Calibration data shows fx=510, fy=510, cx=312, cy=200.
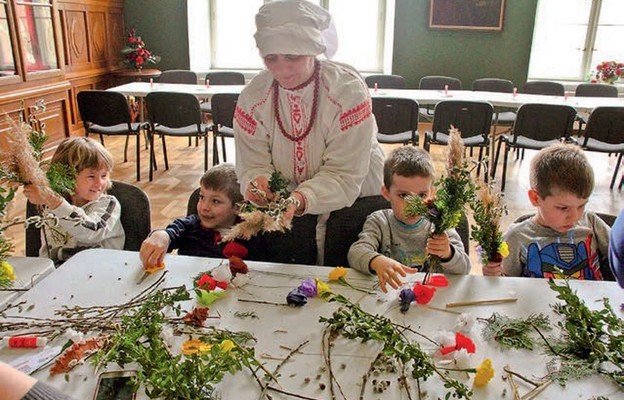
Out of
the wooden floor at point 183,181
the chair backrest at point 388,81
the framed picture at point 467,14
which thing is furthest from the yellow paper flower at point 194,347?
the framed picture at point 467,14

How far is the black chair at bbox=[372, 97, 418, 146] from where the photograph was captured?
4676 millimetres

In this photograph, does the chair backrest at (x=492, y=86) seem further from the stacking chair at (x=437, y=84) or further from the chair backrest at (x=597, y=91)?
the chair backrest at (x=597, y=91)

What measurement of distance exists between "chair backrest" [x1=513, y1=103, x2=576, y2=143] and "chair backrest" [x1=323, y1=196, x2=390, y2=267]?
128 inches

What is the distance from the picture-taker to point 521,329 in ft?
4.21

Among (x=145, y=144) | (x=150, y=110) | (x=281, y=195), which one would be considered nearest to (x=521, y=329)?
(x=281, y=195)

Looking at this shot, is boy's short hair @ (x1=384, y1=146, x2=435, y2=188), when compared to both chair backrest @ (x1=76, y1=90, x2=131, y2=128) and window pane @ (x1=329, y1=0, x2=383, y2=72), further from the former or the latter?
window pane @ (x1=329, y1=0, x2=383, y2=72)

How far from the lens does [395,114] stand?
473 centimetres

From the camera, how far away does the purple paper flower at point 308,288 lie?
1.43m

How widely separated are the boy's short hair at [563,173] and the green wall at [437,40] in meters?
5.82

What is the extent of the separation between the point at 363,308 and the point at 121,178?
14.2ft

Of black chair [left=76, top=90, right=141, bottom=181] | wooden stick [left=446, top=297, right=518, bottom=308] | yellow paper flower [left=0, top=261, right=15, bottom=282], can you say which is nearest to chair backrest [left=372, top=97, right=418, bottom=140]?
black chair [left=76, top=90, right=141, bottom=181]

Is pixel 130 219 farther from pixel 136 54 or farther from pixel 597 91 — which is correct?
pixel 136 54

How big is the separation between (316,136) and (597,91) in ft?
16.7

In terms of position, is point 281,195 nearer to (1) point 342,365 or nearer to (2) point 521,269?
(1) point 342,365
